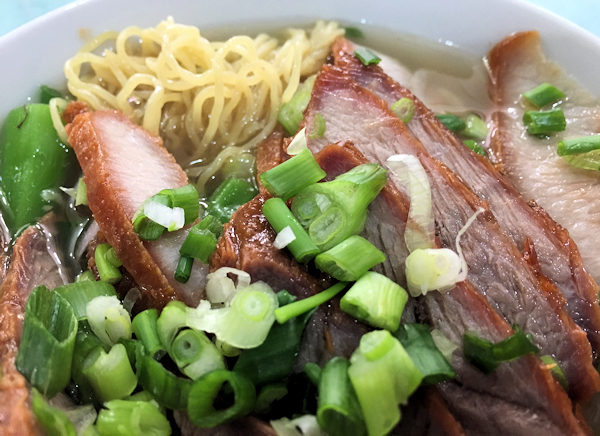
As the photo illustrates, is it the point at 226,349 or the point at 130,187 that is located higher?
the point at 130,187

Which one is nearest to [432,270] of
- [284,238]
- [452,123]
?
[284,238]

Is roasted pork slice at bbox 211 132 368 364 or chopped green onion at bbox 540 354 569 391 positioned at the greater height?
roasted pork slice at bbox 211 132 368 364

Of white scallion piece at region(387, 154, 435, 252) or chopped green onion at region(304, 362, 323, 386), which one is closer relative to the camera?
chopped green onion at region(304, 362, 323, 386)

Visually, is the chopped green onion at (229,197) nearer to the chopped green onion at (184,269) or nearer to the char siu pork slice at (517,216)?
the chopped green onion at (184,269)

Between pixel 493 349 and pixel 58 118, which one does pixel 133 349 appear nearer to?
pixel 493 349

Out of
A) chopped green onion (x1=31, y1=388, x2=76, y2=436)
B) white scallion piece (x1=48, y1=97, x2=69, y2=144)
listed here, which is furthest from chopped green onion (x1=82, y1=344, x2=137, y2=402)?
white scallion piece (x1=48, y1=97, x2=69, y2=144)

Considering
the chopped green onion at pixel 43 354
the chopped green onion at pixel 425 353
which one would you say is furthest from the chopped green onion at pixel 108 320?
the chopped green onion at pixel 425 353

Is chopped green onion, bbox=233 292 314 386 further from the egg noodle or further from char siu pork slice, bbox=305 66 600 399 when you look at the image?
the egg noodle
